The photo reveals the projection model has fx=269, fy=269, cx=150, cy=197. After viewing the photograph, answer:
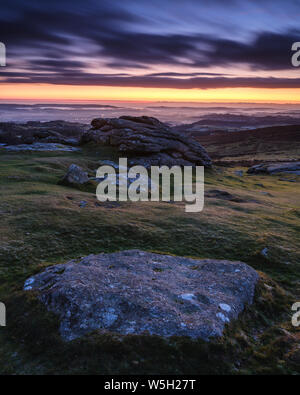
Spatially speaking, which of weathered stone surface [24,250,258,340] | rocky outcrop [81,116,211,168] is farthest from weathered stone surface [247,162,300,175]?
weathered stone surface [24,250,258,340]

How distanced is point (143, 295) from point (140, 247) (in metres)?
7.79

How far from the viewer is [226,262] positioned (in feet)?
50.4

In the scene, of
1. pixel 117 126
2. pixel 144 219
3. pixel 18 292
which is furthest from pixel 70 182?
pixel 117 126

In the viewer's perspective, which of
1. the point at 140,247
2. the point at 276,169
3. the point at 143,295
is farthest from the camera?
the point at 276,169

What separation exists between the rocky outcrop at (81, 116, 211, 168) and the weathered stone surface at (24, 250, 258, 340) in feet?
158

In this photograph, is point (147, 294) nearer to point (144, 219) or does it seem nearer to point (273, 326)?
point (273, 326)

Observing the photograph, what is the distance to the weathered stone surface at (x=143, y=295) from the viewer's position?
951 centimetres

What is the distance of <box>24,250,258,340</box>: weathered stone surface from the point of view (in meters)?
9.51

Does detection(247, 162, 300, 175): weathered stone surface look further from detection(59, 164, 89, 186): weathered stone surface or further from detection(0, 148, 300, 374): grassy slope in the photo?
detection(59, 164, 89, 186): weathered stone surface

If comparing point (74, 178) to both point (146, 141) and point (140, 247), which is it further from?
point (146, 141)

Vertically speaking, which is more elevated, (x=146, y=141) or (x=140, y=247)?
(x=146, y=141)

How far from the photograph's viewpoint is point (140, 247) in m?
18.8

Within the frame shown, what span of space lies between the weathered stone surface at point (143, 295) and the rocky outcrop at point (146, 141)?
4820cm

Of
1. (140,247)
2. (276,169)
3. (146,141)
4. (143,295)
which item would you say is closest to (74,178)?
(140,247)
